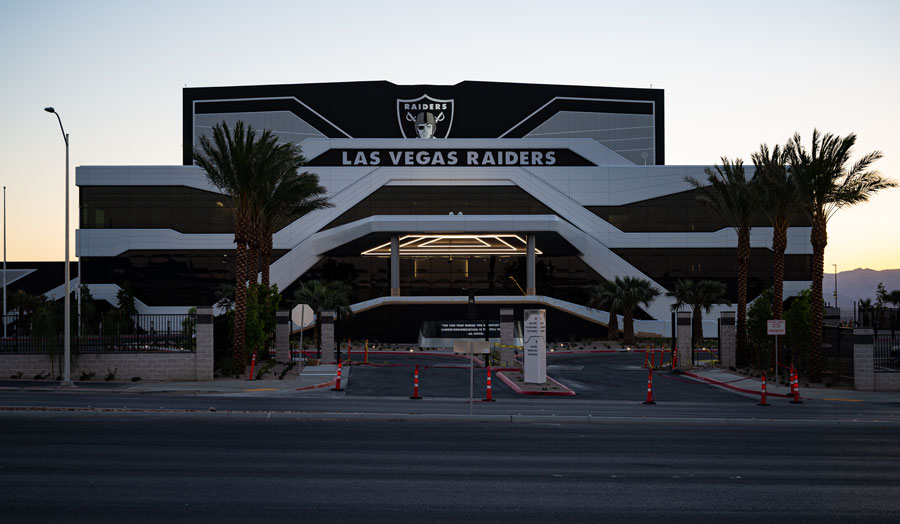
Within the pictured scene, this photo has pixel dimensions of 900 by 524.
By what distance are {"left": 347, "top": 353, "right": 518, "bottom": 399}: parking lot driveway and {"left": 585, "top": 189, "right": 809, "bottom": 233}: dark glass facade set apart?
3313 centimetres

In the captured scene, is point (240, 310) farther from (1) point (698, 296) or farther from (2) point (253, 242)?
(1) point (698, 296)

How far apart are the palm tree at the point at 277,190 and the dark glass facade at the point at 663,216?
3519cm

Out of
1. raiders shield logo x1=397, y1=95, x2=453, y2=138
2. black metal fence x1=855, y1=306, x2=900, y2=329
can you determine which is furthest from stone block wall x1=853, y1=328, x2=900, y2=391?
raiders shield logo x1=397, y1=95, x2=453, y2=138

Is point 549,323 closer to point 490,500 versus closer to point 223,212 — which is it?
point 223,212

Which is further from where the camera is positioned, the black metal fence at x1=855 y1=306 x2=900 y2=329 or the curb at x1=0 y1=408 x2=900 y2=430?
the black metal fence at x1=855 y1=306 x2=900 y2=329

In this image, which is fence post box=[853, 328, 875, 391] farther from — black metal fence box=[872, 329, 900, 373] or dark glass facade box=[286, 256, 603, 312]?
dark glass facade box=[286, 256, 603, 312]

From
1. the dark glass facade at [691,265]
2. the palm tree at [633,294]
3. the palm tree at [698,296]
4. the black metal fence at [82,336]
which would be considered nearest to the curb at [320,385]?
the black metal fence at [82,336]

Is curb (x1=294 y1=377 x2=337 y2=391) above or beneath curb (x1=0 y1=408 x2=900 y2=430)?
beneath

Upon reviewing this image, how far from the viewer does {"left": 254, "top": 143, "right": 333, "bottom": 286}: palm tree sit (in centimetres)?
3419

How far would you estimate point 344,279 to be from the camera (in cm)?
7231

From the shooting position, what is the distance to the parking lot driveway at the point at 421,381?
2847 cm

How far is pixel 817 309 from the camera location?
3291 cm

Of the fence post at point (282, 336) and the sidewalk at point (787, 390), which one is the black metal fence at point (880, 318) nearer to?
the sidewalk at point (787, 390)

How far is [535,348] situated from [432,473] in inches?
681
